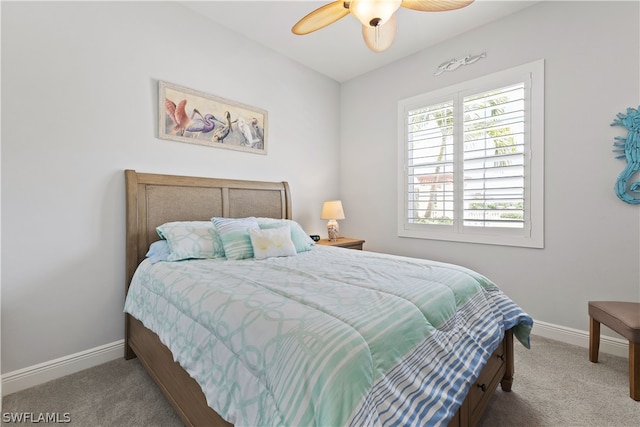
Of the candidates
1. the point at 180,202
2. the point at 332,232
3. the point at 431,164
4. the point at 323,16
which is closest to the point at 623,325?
the point at 431,164

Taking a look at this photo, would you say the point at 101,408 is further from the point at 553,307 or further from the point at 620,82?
the point at 620,82

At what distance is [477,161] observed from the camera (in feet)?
9.19

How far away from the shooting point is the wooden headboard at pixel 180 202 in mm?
2207

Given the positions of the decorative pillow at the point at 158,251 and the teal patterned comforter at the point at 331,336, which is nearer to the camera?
the teal patterned comforter at the point at 331,336

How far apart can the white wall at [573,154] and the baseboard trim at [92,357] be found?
8 centimetres

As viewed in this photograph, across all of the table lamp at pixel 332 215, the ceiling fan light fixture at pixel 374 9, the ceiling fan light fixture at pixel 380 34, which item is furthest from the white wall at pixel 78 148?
the ceiling fan light fixture at pixel 374 9

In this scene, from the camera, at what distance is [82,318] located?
2057 mm

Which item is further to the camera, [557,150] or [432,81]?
[432,81]

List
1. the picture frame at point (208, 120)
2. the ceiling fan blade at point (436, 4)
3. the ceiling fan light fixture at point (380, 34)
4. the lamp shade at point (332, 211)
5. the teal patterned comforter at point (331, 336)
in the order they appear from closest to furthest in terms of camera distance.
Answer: the teal patterned comforter at point (331, 336) < the ceiling fan blade at point (436, 4) < the ceiling fan light fixture at point (380, 34) < the picture frame at point (208, 120) < the lamp shade at point (332, 211)

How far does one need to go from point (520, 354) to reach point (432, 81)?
2.73 meters

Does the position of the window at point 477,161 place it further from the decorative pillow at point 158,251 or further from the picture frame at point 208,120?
the decorative pillow at point 158,251

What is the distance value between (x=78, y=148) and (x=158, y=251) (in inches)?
35.6

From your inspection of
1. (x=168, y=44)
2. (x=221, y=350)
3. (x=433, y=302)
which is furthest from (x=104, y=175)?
(x=433, y=302)

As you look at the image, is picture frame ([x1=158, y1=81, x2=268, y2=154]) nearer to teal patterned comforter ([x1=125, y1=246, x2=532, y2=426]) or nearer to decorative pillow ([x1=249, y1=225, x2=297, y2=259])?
decorative pillow ([x1=249, y1=225, x2=297, y2=259])
